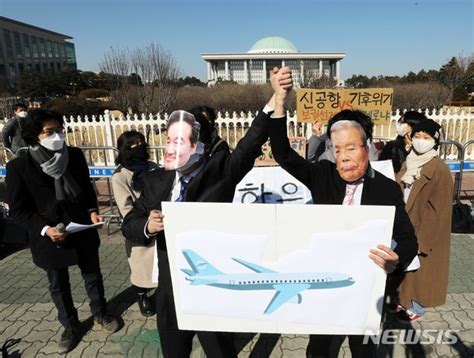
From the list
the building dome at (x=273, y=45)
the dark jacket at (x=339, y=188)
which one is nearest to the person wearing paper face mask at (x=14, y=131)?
the dark jacket at (x=339, y=188)

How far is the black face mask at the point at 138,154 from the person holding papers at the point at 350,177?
5.19ft

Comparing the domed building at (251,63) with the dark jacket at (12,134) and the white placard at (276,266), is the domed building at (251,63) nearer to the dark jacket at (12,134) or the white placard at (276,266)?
the dark jacket at (12,134)

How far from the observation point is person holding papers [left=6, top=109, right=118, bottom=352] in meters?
2.63

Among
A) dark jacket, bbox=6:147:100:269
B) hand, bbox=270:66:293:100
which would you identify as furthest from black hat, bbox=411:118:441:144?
dark jacket, bbox=6:147:100:269

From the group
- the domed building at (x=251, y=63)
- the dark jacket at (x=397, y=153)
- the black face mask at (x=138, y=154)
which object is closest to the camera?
the black face mask at (x=138, y=154)

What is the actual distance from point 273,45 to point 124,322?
→ 259ft

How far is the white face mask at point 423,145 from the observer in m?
2.90

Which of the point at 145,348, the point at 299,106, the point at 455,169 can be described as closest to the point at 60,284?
the point at 145,348

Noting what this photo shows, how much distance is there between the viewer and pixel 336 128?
1.89 m

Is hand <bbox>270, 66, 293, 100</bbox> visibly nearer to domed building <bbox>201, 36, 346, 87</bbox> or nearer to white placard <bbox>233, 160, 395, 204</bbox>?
white placard <bbox>233, 160, 395, 204</bbox>

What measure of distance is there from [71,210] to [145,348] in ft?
4.32

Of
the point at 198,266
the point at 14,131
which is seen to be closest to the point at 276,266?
the point at 198,266

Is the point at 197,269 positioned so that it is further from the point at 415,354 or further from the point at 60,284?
the point at 415,354

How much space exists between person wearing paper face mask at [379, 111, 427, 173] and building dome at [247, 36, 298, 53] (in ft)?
240
